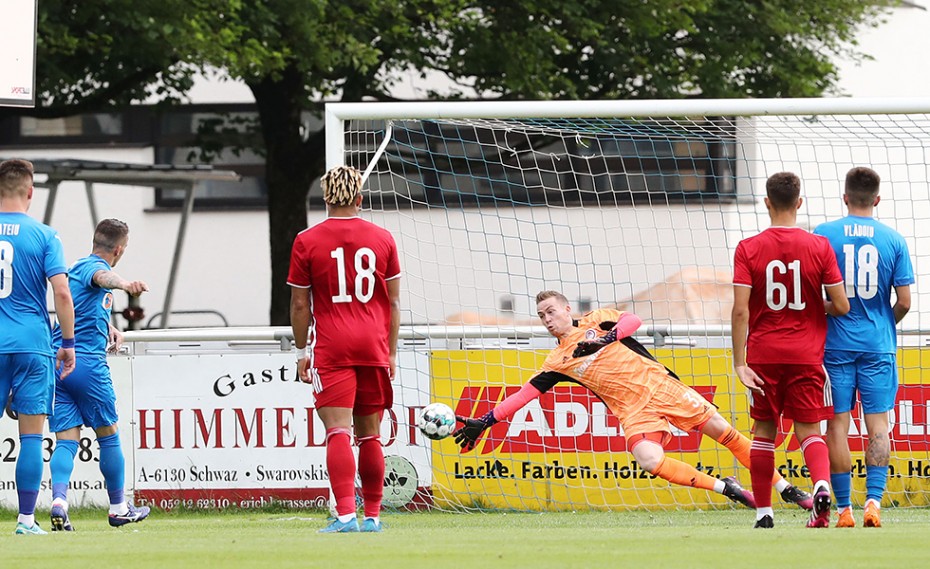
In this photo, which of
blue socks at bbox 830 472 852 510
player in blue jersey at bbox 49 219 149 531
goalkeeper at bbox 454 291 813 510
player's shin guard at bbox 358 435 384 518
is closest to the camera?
player's shin guard at bbox 358 435 384 518

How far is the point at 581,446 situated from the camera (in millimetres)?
9875

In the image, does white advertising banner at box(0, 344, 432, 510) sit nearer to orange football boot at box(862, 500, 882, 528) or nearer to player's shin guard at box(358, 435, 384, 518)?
player's shin guard at box(358, 435, 384, 518)

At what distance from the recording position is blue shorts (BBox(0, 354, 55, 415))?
23.5ft

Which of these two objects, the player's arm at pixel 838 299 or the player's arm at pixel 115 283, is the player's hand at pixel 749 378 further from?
the player's arm at pixel 115 283

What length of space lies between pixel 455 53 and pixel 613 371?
33.2 ft

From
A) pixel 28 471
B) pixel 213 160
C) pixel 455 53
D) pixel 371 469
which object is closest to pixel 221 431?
pixel 28 471

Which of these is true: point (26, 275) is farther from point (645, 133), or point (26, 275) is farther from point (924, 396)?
point (924, 396)

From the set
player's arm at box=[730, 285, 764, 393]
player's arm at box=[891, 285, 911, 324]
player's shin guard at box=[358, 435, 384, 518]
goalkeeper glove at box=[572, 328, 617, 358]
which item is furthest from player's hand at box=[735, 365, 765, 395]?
player's shin guard at box=[358, 435, 384, 518]

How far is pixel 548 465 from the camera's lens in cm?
987

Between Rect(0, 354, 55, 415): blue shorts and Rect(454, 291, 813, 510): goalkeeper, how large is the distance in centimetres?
229

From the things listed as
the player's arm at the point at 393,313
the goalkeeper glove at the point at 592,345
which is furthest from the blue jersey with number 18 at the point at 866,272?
the player's arm at the point at 393,313

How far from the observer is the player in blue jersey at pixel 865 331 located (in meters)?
7.39

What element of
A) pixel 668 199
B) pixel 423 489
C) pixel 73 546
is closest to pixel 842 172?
pixel 668 199

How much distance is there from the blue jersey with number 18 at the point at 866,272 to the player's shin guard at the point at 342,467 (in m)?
2.50
